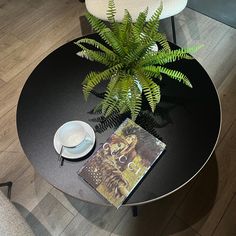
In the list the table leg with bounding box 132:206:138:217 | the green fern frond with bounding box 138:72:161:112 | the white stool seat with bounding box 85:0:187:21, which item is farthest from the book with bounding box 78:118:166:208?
the white stool seat with bounding box 85:0:187:21

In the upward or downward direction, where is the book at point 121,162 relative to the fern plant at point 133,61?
downward

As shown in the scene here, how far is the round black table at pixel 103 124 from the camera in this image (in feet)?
3.05

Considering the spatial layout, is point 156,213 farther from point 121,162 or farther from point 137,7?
point 137,7

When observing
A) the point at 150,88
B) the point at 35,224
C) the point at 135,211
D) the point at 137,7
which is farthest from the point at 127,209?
the point at 137,7

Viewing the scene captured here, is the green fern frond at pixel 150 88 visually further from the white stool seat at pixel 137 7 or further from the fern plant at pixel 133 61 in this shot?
the white stool seat at pixel 137 7

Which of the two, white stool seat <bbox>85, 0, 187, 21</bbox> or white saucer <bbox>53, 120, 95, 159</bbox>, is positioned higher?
white stool seat <bbox>85, 0, 187, 21</bbox>

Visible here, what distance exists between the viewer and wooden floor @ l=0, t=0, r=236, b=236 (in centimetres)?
126

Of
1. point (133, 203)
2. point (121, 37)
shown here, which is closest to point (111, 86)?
point (121, 37)

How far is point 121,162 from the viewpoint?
94cm

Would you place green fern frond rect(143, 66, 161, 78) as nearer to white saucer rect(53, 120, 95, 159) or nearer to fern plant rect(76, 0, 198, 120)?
fern plant rect(76, 0, 198, 120)

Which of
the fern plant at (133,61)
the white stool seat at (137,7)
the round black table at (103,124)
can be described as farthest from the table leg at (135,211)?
the white stool seat at (137,7)

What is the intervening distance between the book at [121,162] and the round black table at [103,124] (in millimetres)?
28

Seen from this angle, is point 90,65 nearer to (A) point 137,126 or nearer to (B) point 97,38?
(B) point 97,38

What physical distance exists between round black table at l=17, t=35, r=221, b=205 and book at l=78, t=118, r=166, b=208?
3cm
